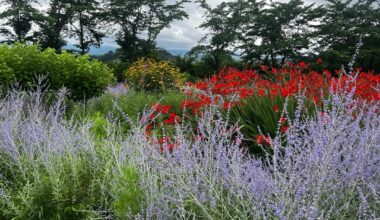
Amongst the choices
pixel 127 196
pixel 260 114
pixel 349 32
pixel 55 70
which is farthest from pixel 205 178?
pixel 349 32

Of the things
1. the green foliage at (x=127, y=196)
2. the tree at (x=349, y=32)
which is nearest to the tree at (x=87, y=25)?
the tree at (x=349, y=32)

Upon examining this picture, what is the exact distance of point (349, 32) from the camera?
26.9 m

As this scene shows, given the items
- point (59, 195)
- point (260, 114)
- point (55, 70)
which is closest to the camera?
point (59, 195)

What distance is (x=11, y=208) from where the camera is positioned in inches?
118

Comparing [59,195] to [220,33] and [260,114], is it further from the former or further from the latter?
[220,33]

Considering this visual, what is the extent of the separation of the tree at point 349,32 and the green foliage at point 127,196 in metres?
24.3

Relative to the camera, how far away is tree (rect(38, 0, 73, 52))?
34062mm

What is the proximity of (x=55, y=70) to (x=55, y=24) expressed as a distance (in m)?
26.8

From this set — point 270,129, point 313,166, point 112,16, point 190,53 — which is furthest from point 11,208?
point 112,16

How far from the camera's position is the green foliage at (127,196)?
259 cm

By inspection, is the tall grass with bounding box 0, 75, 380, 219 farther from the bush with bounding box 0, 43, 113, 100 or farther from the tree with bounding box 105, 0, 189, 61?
the tree with bounding box 105, 0, 189, 61

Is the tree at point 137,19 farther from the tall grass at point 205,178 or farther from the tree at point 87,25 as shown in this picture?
the tall grass at point 205,178

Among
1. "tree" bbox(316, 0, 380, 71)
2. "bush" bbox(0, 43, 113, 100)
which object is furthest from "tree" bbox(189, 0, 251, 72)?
"bush" bbox(0, 43, 113, 100)

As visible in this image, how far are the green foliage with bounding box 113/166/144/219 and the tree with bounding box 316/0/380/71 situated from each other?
2430cm
